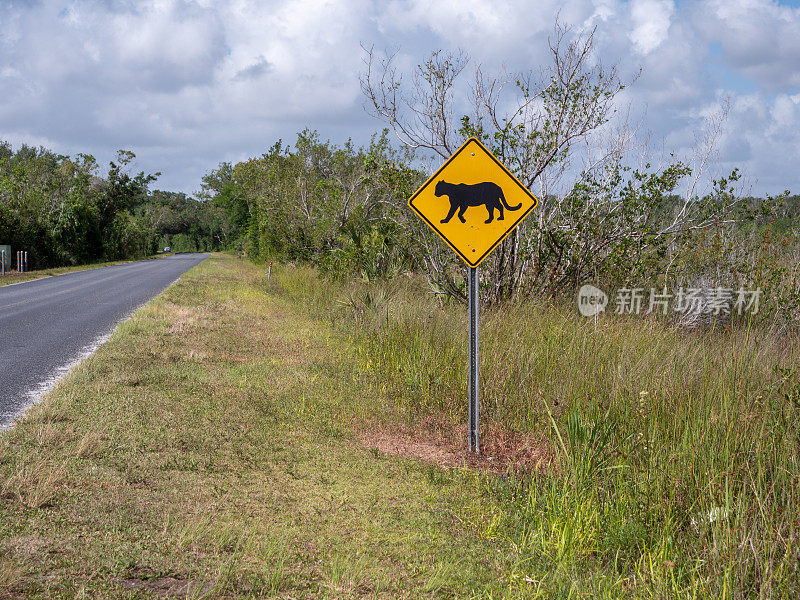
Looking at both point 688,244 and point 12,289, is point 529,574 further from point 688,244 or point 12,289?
point 12,289

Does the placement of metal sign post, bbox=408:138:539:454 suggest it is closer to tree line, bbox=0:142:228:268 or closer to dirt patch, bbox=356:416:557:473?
dirt patch, bbox=356:416:557:473

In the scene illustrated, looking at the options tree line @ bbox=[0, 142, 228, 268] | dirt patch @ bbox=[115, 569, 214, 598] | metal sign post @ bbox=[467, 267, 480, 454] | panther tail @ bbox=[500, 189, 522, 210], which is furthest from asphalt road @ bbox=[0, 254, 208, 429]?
tree line @ bbox=[0, 142, 228, 268]

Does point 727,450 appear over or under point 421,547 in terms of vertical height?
over

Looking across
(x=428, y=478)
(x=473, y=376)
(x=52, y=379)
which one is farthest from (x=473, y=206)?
(x=52, y=379)

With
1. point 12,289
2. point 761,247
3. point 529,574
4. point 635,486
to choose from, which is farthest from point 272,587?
point 12,289

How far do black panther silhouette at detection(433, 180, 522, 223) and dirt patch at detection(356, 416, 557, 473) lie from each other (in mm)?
1937

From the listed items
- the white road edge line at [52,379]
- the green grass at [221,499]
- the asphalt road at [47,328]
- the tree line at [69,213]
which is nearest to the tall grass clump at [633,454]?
the green grass at [221,499]

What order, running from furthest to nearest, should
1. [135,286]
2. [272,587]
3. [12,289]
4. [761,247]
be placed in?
1. [135,286]
2. [12,289]
3. [761,247]
4. [272,587]

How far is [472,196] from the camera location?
17.9ft

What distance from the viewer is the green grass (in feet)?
11.0

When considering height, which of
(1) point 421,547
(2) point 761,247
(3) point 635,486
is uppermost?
(2) point 761,247

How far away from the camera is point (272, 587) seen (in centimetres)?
329

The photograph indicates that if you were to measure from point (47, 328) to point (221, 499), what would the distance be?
9.30m

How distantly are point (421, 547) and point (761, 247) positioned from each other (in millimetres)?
8489
